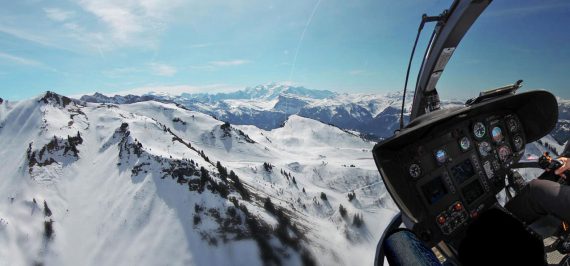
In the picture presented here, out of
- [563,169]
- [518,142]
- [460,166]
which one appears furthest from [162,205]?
[563,169]

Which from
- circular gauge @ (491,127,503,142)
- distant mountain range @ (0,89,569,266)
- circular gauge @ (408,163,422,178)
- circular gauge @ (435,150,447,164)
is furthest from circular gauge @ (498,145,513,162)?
distant mountain range @ (0,89,569,266)

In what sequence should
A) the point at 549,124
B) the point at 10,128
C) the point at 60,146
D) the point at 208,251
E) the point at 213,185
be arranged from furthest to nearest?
the point at 10,128 < the point at 60,146 < the point at 213,185 < the point at 208,251 < the point at 549,124

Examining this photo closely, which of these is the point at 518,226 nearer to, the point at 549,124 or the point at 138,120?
the point at 549,124

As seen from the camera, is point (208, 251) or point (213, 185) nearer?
point (208, 251)

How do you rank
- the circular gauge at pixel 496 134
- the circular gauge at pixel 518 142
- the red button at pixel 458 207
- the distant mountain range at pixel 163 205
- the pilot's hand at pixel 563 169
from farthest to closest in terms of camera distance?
the distant mountain range at pixel 163 205
the circular gauge at pixel 518 142
the circular gauge at pixel 496 134
the red button at pixel 458 207
the pilot's hand at pixel 563 169

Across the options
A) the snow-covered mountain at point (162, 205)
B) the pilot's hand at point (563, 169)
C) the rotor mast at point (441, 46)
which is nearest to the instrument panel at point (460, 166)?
the rotor mast at point (441, 46)

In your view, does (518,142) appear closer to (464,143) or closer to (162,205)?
(464,143)

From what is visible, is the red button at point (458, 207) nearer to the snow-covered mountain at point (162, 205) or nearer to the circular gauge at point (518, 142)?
the circular gauge at point (518, 142)

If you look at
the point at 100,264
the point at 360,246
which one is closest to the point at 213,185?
the point at 100,264
